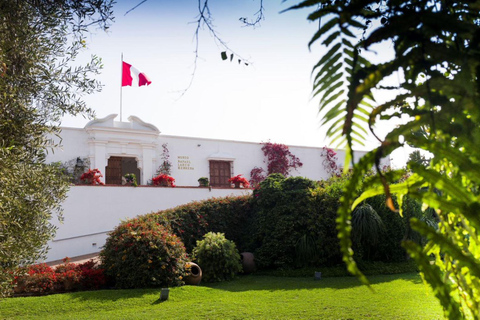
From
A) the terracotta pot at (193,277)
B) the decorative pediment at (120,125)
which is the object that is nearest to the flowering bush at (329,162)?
the decorative pediment at (120,125)

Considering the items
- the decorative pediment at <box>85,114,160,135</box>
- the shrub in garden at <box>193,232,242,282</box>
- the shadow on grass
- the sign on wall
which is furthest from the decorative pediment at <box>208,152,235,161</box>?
the shadow on grass

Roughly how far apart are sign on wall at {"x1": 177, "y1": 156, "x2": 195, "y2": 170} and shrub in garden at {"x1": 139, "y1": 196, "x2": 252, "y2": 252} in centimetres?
595

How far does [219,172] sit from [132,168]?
4.67 metres

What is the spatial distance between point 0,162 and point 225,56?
2807mm

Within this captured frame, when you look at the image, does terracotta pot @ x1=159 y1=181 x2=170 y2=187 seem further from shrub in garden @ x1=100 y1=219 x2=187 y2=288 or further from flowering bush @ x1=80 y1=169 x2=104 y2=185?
shrub in garden @ x1=100 y1=219 x2=187 y2=288

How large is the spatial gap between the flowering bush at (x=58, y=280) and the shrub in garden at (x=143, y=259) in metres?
0.33

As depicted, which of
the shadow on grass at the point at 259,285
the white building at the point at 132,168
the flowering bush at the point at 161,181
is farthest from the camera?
the flowering bush at the point at 161,181

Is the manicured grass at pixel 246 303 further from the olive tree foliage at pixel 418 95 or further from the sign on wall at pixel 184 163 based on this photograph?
the sign on wall at pixel 184 163

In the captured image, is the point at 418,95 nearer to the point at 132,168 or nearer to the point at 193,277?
the point at 193,277

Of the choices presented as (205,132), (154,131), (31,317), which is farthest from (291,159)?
(31,317)

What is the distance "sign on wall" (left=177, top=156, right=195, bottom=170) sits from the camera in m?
18.4

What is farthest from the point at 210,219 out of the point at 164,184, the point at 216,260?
the point at 164,184

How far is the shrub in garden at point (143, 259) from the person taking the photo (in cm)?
859

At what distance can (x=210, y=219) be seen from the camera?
12.2m
